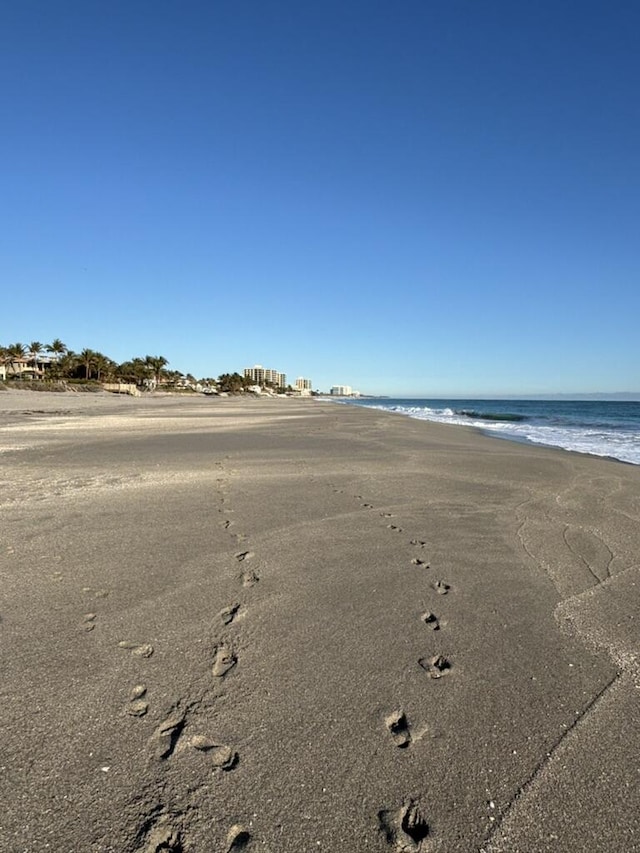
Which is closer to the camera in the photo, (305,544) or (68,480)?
(305,544)

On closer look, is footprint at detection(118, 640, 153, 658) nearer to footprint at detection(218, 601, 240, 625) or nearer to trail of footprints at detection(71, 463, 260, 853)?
trail of footprints at detection(71, 463, 260, 853)

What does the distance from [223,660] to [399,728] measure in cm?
119

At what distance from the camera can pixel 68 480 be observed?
7.82 m

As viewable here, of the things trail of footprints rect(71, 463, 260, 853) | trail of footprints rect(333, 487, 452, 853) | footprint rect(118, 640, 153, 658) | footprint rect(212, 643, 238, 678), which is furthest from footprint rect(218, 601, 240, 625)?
trail of footprints rect(333, 487, 452, 853)

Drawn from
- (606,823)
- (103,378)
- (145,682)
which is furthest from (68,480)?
(103,378)

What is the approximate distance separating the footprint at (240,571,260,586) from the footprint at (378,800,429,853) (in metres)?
2.33

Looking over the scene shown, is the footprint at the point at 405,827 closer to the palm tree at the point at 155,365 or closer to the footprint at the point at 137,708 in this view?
the footprint at the point at 137,708

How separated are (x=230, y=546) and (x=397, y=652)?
236cm

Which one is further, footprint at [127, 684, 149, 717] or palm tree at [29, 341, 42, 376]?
palm tree at [29, 341, 42, 376]

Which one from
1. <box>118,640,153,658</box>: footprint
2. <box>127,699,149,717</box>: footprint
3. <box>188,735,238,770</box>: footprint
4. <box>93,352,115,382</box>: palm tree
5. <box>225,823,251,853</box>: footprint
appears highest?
<box>93,352,115,382</box>: palm tree

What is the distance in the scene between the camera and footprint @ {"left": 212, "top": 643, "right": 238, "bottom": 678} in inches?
112

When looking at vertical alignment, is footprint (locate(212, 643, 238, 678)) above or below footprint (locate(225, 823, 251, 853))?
above

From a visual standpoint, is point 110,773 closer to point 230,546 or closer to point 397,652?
point 397,652

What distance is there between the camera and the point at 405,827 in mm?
1877
